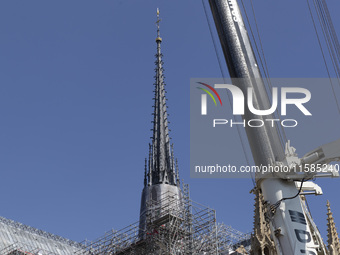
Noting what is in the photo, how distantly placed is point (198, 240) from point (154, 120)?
35.1 m

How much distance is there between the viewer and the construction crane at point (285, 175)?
19.3 meters

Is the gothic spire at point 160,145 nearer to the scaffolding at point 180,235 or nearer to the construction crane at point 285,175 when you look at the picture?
the scaffolding at point 180,235

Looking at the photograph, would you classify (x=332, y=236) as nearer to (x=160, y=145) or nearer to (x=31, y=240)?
(x=160, y=145)

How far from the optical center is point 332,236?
22719mm

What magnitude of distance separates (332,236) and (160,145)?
54.5 meters

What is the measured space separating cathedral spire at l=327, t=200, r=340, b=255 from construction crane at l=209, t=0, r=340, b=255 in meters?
1.45

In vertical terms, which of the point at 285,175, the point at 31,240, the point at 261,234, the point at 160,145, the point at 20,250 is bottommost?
the point at 261,234

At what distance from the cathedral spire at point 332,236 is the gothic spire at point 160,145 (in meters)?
48.1

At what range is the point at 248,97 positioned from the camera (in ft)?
72.2

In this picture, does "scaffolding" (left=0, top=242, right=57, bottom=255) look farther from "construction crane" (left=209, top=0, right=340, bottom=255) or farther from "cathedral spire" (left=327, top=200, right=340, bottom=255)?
"construction crane" (left=209, top=0, right=340, bottom=255)

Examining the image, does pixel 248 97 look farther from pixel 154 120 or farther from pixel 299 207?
pixel 154 120

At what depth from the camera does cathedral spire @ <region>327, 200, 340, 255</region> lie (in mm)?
21422

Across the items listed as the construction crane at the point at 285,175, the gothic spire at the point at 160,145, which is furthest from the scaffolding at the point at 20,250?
the construction crane at the point at 285,175

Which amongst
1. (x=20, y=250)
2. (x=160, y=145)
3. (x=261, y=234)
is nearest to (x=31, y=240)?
(x=20, y=250)
